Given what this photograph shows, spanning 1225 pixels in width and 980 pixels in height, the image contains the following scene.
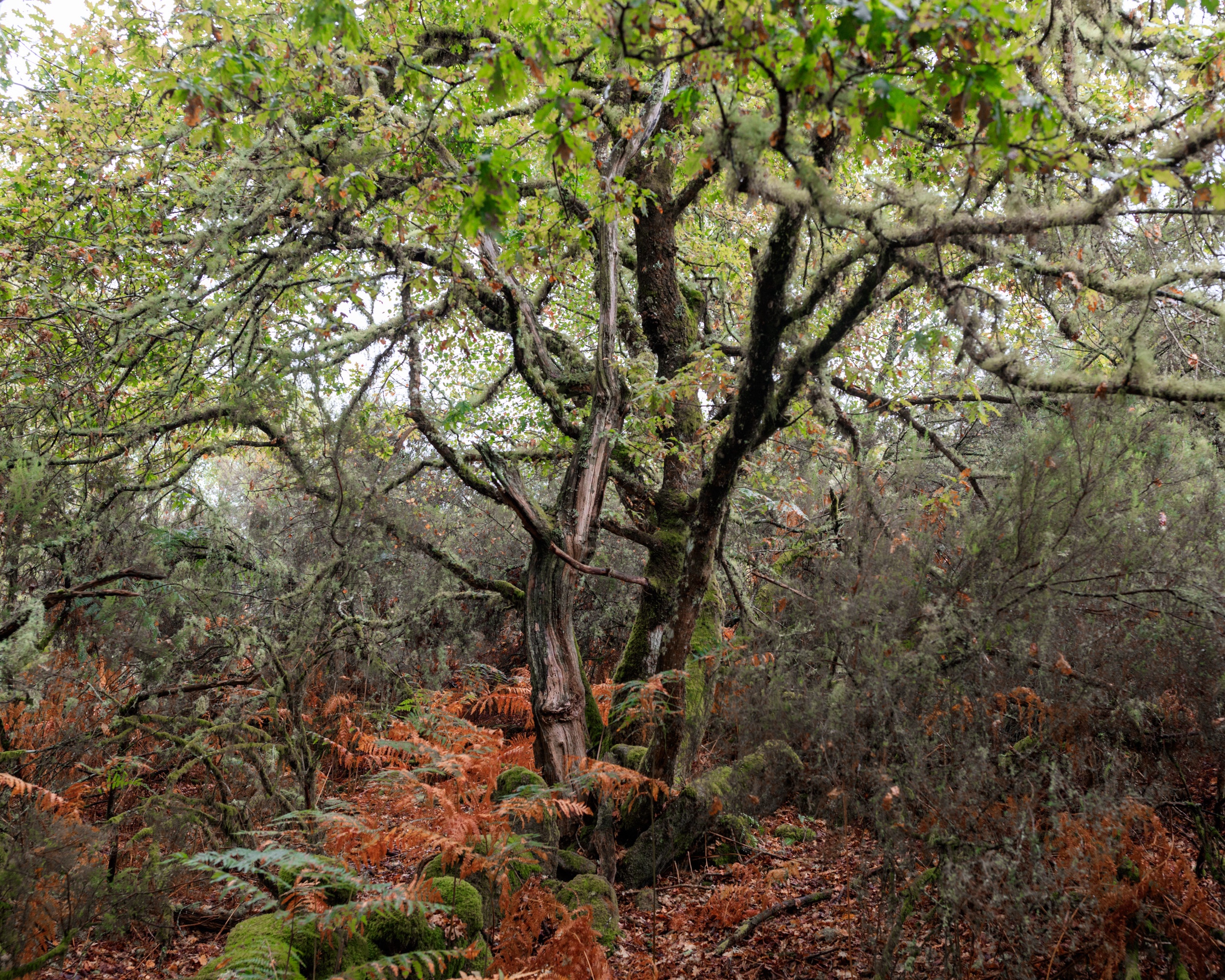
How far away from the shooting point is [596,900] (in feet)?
14.7

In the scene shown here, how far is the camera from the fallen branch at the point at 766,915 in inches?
173

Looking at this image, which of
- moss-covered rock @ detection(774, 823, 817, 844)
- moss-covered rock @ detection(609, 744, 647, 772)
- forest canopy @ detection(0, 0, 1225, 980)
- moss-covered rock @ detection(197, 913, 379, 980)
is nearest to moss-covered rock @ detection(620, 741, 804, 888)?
forest canopy @ detection(0, 0, 1225, 980)

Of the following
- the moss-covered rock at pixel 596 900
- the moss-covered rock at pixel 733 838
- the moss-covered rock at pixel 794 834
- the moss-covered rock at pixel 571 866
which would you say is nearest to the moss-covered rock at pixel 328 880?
the moss-covered rock at pixel 596 900

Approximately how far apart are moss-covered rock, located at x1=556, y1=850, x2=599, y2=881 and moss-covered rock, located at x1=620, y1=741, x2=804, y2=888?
1.65 ft

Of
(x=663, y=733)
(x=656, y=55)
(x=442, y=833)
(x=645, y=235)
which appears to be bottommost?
(x=442, y=833)

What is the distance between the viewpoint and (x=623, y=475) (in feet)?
21.5

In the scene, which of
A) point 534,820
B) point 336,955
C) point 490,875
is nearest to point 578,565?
point 534,820

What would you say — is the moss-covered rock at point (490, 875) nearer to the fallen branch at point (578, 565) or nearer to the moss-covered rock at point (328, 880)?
the moss-covered rock at point (328, 880)

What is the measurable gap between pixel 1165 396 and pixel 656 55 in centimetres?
286

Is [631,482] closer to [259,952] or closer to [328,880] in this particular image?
[328,880]

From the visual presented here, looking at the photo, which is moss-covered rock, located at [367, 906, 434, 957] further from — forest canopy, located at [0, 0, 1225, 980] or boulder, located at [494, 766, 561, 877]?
boulder, located at [494, 766, 561, 877]

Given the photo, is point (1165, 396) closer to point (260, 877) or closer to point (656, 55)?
point (656, 55)

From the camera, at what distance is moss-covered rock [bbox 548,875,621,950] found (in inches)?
168

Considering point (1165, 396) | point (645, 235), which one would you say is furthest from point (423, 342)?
point (1165, 396)
